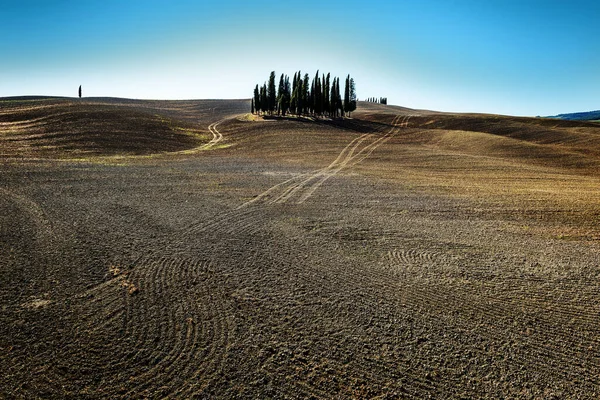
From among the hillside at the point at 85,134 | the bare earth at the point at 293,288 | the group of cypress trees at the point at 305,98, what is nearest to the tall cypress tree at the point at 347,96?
the group of cypress trees at the point at 305,98

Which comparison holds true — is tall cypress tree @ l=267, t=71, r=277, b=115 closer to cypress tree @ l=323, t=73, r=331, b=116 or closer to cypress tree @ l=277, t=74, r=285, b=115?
cypress tree @ l=277, t=74, r=285, b=115

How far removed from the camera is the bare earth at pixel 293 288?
6855 millimetres

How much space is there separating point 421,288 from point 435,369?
3286mm

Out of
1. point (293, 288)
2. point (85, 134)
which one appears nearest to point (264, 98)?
point (85, 134)

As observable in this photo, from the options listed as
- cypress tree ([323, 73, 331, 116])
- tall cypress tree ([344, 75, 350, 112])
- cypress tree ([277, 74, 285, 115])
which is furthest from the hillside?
tall cypress tree ([344, 75, 350, 112])

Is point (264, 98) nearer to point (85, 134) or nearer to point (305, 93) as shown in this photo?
point (305, 93)

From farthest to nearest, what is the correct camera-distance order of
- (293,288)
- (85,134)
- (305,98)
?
1. (305,98)
2. (85,134)
3. (293,288)

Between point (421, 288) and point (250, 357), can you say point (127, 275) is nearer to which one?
point (250, 357)

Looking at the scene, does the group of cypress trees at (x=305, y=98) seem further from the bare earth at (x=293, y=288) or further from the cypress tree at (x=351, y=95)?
the bare earth at (x=293, y=288)

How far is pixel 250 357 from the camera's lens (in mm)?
7297

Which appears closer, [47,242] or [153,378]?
[153,378]

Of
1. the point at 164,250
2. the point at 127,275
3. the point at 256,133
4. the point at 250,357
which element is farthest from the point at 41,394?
the point at 256,133

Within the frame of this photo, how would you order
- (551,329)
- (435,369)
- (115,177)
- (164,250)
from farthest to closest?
(115,177), (164,250), (551,329), (435,369)

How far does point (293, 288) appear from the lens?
999 cm
